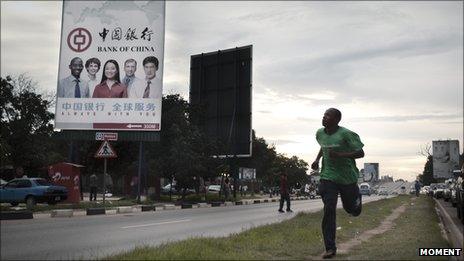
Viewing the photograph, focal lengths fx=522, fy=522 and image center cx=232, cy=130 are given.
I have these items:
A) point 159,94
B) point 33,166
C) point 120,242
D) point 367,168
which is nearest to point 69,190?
point 159,94

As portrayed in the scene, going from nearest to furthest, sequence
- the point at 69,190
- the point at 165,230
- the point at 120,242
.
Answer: the point at 120,242
the point at 165,230
the point at 69,190

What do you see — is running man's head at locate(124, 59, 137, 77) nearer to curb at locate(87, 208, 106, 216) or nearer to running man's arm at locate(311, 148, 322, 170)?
curb at locate(87, 208, 106, 216)

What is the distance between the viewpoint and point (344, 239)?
9.15 m

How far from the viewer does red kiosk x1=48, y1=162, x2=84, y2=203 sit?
21.6 meters

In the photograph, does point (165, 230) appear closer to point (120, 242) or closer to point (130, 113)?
point (120, 242)

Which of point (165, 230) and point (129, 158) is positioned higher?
point (129, 158)

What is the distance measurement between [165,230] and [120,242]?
8.12 ft

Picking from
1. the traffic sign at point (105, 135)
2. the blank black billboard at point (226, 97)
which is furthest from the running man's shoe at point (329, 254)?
the blank black billboard at point (226, 97)

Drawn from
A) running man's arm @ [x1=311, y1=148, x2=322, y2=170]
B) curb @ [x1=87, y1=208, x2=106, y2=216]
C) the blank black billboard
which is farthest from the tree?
running man's arm @ [x1=311, y1=148, x2=322, y2=170]

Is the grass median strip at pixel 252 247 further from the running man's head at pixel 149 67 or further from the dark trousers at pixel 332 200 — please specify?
the running man's head at pixel 149 67

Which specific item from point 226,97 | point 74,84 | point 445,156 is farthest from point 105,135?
point 445,156

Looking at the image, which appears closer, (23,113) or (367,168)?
(23,113)

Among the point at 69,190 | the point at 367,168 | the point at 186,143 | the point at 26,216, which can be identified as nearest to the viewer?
the point at 26,216

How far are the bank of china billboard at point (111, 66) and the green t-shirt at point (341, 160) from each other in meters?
16.5
